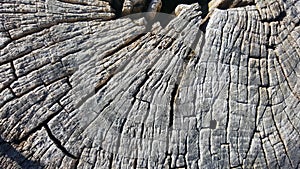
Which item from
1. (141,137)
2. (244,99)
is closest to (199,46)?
(244,99)

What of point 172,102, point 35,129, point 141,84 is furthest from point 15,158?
point 172,102

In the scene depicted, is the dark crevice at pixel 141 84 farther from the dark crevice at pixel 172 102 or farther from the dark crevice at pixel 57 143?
the dark crevice at pixel 57 143

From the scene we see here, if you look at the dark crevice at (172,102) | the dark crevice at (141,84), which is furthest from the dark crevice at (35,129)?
the dark crevice at (172,102)

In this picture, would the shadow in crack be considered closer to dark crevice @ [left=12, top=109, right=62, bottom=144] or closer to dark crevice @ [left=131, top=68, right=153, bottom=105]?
dark crevice @ [left=12, top=109, right=62, bottom=144]

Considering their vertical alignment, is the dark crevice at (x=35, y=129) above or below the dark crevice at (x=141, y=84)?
below

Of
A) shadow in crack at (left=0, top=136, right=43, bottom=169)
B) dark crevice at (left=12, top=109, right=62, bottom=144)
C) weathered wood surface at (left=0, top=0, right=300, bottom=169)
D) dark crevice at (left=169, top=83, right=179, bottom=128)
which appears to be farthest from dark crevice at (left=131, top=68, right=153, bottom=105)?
shadow in crack at (left=0, top=136, right=43, bottom=169)

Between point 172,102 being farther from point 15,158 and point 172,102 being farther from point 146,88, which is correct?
point 15,158

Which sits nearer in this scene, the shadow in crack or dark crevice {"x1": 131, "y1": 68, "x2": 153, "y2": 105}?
the shadow in crack
